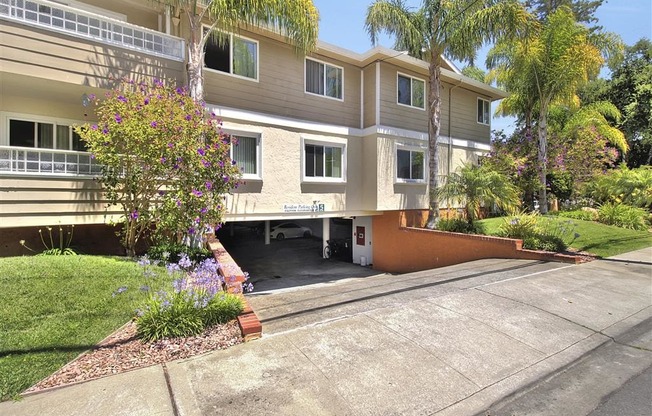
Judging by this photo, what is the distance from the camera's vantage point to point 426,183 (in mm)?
15570

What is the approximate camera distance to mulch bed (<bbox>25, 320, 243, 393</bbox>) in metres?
3.83

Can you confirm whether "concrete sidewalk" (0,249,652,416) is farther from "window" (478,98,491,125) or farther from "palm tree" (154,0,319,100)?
"window" (478,98,491,125)

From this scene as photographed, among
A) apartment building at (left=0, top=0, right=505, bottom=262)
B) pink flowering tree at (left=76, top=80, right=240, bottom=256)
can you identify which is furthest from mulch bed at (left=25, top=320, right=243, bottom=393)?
apartment building at (left=0, top=0, right=505, bottom=262)

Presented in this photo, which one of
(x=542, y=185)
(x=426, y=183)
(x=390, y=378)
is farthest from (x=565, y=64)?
(x=390, y=378)

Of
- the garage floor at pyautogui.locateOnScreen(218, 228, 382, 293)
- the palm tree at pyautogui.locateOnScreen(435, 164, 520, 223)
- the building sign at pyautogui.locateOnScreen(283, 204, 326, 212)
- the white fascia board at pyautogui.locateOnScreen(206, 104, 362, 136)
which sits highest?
the white fascia board at pyautogui.locateOnScreen(206, 104, 362, 136)

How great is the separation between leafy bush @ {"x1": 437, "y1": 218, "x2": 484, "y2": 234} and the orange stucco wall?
582 millimetres

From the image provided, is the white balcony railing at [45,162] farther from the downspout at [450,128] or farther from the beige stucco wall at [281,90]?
the downspout at [450,128]

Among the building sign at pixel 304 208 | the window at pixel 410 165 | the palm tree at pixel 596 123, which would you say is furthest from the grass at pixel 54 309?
the palm tree at pixel 596 123

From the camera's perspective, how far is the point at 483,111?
1906 cm

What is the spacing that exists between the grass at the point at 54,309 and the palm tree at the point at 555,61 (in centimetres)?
1635

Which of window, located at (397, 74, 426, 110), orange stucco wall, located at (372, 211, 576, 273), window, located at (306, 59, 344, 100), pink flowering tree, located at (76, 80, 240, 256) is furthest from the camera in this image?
window, located at (397, 74, 426, 110)

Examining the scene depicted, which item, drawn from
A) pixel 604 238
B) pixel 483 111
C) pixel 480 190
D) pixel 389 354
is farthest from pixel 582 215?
pixel 389 354

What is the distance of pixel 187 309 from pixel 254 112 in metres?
8.27

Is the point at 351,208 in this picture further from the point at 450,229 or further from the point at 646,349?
the point at 646,349
